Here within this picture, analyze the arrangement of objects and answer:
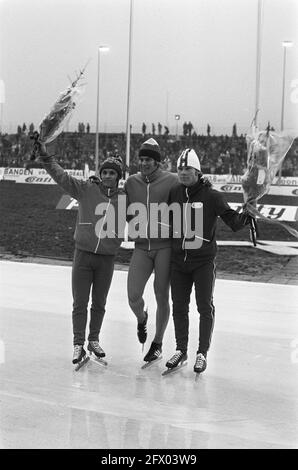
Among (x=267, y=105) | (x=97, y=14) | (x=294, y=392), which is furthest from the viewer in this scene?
(x=97, y=14)

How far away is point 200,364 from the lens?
3.62 meters

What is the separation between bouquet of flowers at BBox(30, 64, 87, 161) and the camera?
12.4ft

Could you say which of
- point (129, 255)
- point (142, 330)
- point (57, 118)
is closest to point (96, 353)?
point (142, 330)

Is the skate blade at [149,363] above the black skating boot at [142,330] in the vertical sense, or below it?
below

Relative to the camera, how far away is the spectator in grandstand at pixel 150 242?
3.73 metres

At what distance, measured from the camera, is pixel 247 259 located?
866 centimetres

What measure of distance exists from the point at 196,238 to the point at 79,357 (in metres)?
0.99

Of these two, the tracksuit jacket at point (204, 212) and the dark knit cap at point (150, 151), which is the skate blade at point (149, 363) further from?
the dark knit cap at point (150, 151)

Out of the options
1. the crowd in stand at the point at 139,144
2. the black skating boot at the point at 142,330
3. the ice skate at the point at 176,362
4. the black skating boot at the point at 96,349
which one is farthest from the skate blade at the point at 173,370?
the crowd in stand at the point at 139,144

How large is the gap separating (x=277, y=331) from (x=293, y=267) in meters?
3.68

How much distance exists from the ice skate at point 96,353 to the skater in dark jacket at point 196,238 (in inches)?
16.8

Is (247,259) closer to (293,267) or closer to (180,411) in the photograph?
(293,267)

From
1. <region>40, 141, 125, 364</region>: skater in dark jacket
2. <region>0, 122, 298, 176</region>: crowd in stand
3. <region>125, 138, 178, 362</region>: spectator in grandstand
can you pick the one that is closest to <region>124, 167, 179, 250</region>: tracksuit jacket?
<region>125, 138, 178, 362</region>: spectator in grandstand
